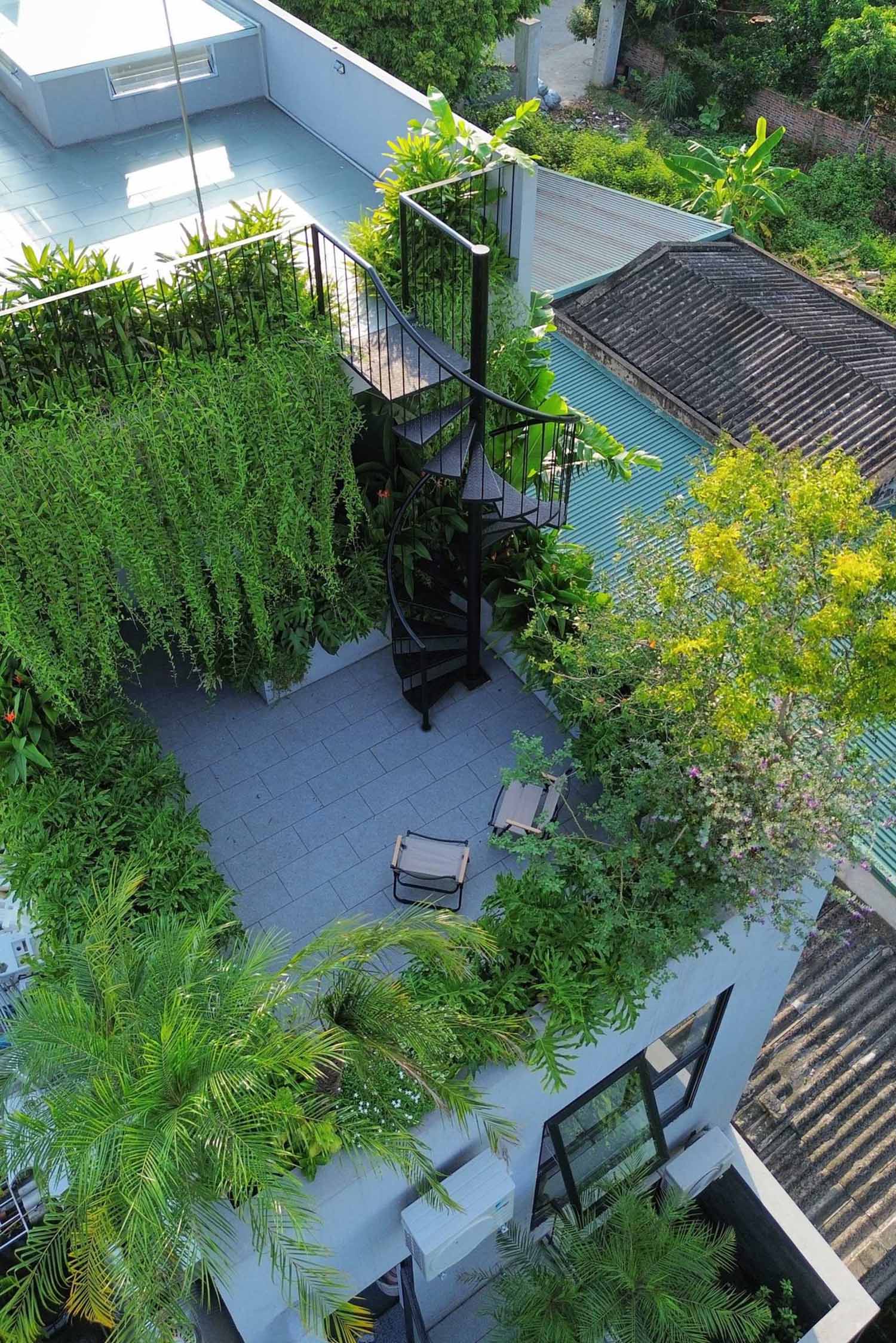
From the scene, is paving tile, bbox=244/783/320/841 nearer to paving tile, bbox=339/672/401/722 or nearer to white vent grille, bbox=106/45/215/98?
paving tile, bbox=339/672/401/722

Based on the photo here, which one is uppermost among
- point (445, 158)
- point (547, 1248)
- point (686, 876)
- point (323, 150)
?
point (445, 158)

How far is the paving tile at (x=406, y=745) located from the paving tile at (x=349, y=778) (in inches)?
2.7

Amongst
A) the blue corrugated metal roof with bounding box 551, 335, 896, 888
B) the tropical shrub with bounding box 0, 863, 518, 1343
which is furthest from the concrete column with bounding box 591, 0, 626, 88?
the tropical shrub with bounding box 0, 863, 518, 1343

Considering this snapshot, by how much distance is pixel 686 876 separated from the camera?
6301mm

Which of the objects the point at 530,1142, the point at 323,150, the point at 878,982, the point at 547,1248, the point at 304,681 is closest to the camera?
the point at 530,1142

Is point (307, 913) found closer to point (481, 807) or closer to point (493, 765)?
point (481, 807)

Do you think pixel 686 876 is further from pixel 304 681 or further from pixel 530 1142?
pixel 304 681

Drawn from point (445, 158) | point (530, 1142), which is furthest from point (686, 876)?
point (445, 158)

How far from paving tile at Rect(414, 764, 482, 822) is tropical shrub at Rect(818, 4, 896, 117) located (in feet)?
77.2

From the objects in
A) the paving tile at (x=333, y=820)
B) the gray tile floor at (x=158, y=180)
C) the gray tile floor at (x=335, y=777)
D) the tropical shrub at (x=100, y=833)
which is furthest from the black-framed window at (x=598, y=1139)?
the gray tile floor at (x=158, y=180)

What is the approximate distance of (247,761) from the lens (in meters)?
7.94

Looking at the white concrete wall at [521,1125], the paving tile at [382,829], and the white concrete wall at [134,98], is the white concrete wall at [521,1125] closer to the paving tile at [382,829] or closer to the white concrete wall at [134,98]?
the paving tile at [382,829]

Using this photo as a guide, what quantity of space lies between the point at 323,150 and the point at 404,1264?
906 cm

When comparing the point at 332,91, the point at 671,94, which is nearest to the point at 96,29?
the point at 332,91
